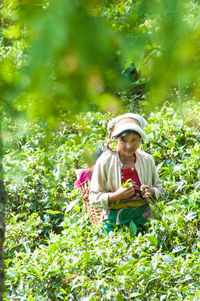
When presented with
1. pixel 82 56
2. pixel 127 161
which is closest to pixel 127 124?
pixel 127 161

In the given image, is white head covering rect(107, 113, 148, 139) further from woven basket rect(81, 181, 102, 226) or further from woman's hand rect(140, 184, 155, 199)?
woven basket rect(81, 181, 102, 226)

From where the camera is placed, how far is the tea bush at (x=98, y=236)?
2777 millimetres

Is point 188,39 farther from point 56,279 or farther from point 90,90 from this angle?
point 56,279

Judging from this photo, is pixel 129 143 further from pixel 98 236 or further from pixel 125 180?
pixel 98 236

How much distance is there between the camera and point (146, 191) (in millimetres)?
3502

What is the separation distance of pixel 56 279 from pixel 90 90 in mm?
2230

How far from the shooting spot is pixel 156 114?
519cm

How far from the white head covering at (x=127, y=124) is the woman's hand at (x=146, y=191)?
1.33 feet

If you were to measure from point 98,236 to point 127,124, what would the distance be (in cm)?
90

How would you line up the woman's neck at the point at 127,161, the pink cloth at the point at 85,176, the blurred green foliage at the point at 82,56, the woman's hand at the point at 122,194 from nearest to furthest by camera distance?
the blurred green foliage at the point at 82,56 → the woman's hand at the point at 122,194 → the woman's neck at the point at 127,161 → the pink cloth at the point at 85,176

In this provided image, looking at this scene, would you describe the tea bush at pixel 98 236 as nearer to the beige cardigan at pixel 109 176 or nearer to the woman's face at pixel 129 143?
the beige cardigan at pixel 109 176

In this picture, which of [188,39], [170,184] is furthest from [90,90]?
[170,184]

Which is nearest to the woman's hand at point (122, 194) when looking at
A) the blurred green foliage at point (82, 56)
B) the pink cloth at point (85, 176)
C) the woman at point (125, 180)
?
the woman at point (125, 180)

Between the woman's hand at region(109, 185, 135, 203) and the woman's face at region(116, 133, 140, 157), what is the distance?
1.09 feet
